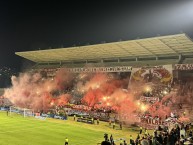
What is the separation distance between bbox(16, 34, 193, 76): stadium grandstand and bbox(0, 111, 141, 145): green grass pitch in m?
14.7

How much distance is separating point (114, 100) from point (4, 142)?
2602cm

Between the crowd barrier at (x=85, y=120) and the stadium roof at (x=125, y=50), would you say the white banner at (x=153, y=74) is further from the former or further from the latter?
the crowd barrier at (x=85, y=120)

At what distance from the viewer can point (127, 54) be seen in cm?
5494

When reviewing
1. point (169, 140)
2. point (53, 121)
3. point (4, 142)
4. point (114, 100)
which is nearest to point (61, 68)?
point (114, 100)

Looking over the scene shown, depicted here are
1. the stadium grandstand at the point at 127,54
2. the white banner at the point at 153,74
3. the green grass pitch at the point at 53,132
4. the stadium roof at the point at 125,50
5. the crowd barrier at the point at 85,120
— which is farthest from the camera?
the white banner at the point at 153,74

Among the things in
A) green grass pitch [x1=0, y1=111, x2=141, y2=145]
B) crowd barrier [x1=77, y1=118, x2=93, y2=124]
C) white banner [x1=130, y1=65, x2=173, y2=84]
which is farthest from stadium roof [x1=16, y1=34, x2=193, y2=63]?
green grass pitch [x1=0, y1=111, x2=141, y2=145]

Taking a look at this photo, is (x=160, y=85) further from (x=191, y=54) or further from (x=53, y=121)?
(x=53, y=121)

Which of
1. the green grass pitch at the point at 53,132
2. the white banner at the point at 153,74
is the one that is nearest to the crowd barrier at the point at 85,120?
the green grass pitch at the point at 53,132

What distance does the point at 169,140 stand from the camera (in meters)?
19.4

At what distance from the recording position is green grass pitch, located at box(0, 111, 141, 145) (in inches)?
1191

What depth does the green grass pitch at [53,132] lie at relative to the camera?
3024 centimetres

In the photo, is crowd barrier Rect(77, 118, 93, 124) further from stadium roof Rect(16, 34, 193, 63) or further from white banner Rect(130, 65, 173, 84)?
stadium roof Rect(16, 34, 193, 63)

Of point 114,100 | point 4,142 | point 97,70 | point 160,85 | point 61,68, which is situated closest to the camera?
point 4,142

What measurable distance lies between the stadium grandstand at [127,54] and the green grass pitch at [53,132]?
48.3 feet
